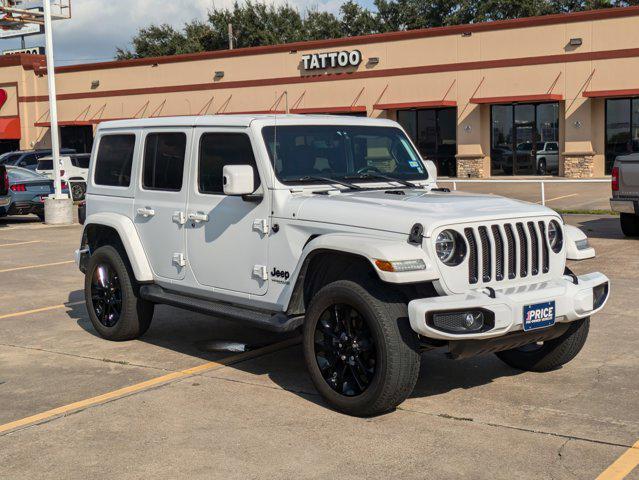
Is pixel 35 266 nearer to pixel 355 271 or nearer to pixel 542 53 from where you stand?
pixel 355 271

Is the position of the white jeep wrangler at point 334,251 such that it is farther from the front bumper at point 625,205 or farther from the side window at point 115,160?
the front bumper at point 625,205

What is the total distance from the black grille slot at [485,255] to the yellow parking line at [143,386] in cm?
244

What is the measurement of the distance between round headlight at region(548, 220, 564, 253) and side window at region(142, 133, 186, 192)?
2.99m

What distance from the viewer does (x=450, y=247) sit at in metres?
5.73

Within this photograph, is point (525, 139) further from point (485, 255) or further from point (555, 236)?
Answer: point (485, 255)

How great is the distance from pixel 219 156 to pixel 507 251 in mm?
2448

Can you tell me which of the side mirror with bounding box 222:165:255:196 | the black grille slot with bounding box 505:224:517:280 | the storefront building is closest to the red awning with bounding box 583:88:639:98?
the storefront building

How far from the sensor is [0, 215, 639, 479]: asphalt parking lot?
A: 16.4ft

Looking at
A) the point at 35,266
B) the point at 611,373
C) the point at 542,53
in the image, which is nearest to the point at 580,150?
the point at 542,53

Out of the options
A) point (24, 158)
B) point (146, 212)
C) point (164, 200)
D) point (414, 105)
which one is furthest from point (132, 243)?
point (414, 105)

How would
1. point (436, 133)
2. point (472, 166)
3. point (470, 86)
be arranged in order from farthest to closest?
1. point (436, 133)
2. point (472, 166)
3. point (470, 86)

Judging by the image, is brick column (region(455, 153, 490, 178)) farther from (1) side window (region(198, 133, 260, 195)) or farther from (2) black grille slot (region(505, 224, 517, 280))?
(2) black grille slot (region(505, 224, 517, 280))

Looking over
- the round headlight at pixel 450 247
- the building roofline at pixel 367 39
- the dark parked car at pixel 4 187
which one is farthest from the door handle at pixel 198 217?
the building roofline at pixel 367 39

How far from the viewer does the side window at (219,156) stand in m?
6.86
